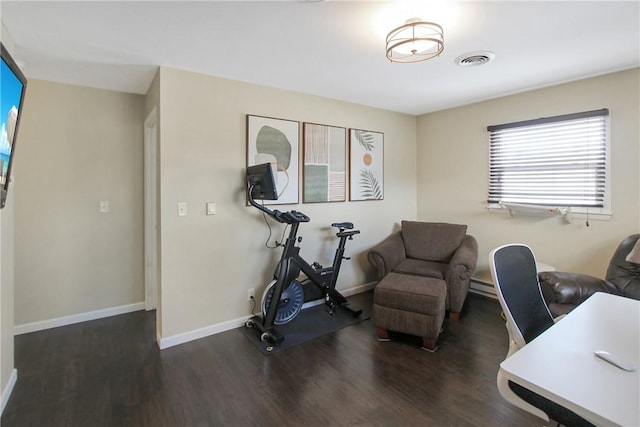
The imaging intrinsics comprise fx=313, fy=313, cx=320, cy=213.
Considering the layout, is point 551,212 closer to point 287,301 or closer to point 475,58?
point 475,58

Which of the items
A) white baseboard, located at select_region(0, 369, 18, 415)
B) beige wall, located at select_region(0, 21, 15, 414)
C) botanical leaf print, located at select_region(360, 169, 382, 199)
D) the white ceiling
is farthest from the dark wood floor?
the white ceiling

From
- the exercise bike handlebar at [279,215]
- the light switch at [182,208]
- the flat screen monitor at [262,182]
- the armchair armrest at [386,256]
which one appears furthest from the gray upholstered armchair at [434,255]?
the light switch at [182,208]

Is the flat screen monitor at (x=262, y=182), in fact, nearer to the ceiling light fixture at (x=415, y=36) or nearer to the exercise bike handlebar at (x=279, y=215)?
the exercise bike handlebar at (x=279, y=215)

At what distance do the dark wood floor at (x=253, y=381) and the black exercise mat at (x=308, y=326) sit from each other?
3.4 inches

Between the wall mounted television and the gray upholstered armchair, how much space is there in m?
3.04

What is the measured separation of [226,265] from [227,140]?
119 cm

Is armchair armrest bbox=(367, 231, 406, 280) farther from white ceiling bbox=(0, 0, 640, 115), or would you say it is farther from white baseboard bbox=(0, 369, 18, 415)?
white baseboard bbox=(0, 369, 18, 415)

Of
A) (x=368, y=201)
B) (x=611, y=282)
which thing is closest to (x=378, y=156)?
(x=368, y=201)

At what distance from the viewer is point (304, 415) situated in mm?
1889

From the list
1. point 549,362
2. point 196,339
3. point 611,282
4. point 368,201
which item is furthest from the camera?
point 368,201

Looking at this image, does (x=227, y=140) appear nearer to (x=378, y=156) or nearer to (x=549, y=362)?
(x=378, y=156)

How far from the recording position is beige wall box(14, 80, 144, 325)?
291 cm

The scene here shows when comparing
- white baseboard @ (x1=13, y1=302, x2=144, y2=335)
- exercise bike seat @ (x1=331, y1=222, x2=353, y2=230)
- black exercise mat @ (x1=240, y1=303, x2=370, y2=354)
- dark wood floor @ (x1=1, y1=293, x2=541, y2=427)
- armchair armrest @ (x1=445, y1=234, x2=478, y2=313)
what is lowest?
dark wood floor @ (x1=1, y1=293, x2=541, y2=427)

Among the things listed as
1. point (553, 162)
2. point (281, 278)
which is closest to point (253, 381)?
point (281, 278)
